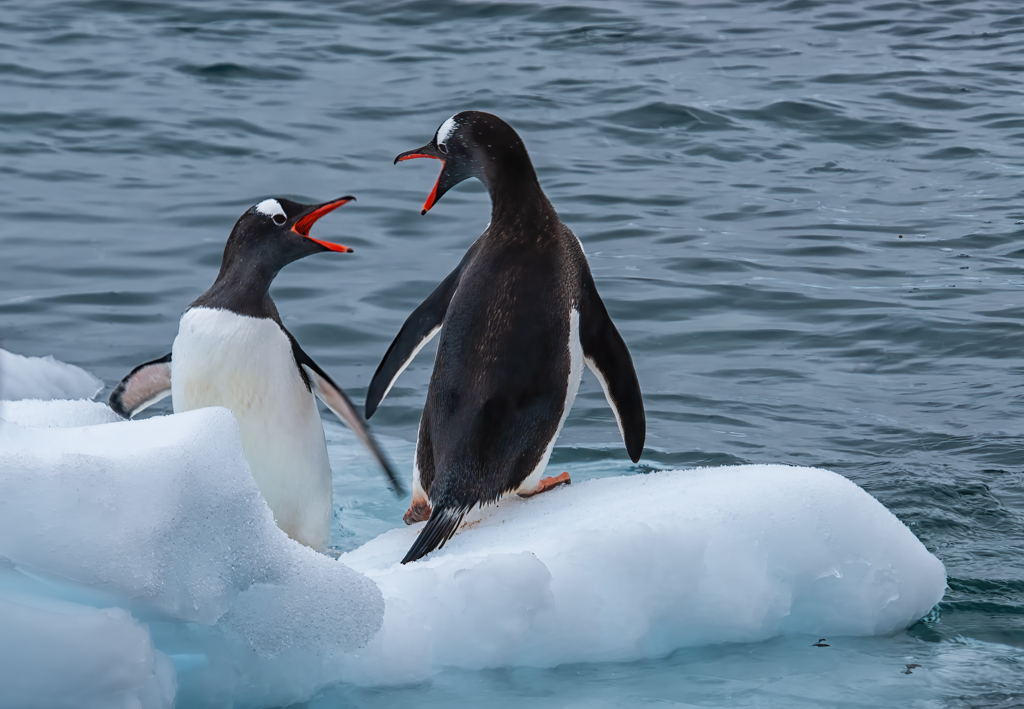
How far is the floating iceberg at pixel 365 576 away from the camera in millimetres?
1890

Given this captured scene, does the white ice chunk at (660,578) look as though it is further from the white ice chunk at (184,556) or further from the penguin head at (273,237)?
the penguin head at (273,237)

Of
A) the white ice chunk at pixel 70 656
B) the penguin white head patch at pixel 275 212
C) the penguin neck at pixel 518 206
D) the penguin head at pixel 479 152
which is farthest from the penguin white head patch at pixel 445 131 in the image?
the white ice chunk at pixel 70 656

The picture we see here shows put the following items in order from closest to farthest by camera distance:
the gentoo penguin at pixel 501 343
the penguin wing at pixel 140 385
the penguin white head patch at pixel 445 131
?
the gentoo penguin at pixel 501 343
the penguin white head patch at pixel 445 131
the penguin wing at pixel 140 385

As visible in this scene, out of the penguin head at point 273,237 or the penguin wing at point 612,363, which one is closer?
the penguin wing at point 612,363

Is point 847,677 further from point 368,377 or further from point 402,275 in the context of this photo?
point 402,275

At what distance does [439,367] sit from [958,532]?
59.5 inches

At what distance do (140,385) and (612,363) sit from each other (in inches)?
55.2

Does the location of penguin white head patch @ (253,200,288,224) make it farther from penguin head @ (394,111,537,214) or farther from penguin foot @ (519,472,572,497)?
penguin foot @ (519,472,572,497)

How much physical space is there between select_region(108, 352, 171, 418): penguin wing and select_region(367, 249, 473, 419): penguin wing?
69 centimetres

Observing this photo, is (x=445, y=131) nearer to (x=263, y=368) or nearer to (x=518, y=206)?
(x=518, y=206)

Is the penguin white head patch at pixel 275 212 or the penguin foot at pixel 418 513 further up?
the penguin white head patch at pixel 275 212

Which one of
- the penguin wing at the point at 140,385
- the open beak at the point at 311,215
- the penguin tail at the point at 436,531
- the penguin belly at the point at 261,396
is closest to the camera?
the penguin tail at the point at 436,531

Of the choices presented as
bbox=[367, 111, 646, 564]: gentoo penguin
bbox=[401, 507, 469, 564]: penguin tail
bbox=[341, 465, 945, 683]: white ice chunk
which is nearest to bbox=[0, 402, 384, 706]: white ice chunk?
bbox=[341, 465, 945, 683]: white ice chunk

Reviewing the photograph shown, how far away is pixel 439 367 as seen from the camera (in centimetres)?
310
